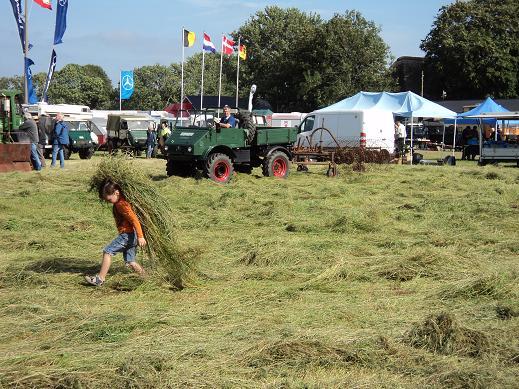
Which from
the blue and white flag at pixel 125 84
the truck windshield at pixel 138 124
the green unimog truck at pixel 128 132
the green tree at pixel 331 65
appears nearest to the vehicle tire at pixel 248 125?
the green unimog truck at pixel 128 132

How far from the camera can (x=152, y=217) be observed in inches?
279

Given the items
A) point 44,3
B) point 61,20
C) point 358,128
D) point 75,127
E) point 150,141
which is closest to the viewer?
point 358,128

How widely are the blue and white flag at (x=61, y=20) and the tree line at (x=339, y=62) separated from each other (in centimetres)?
2988

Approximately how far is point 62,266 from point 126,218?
1.22 metres

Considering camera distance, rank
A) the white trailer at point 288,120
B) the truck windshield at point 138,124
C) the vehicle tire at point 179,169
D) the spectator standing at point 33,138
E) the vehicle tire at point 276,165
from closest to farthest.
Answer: the vehicle tire at point 179,169 < the vehicle tire at point 276,165 < the spectator standing at point 33,138 < the truck windshield at point 138,124 < the white trailer at point 288,120

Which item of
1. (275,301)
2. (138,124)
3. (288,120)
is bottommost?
(275,301)

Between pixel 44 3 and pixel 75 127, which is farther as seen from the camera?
pixel 44 3

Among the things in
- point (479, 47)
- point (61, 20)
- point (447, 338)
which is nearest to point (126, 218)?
point (447, 338)

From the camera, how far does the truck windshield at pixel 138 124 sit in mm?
31880

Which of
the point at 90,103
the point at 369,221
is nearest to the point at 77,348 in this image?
the point at 369,221

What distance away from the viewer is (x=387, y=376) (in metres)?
4.47

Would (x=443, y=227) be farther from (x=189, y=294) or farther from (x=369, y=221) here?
(x=189, y=294)

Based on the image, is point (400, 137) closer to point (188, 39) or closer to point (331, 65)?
point (188, 39)

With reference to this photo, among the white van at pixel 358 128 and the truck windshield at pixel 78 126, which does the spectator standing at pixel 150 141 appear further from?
the white van at pixel 358 128
